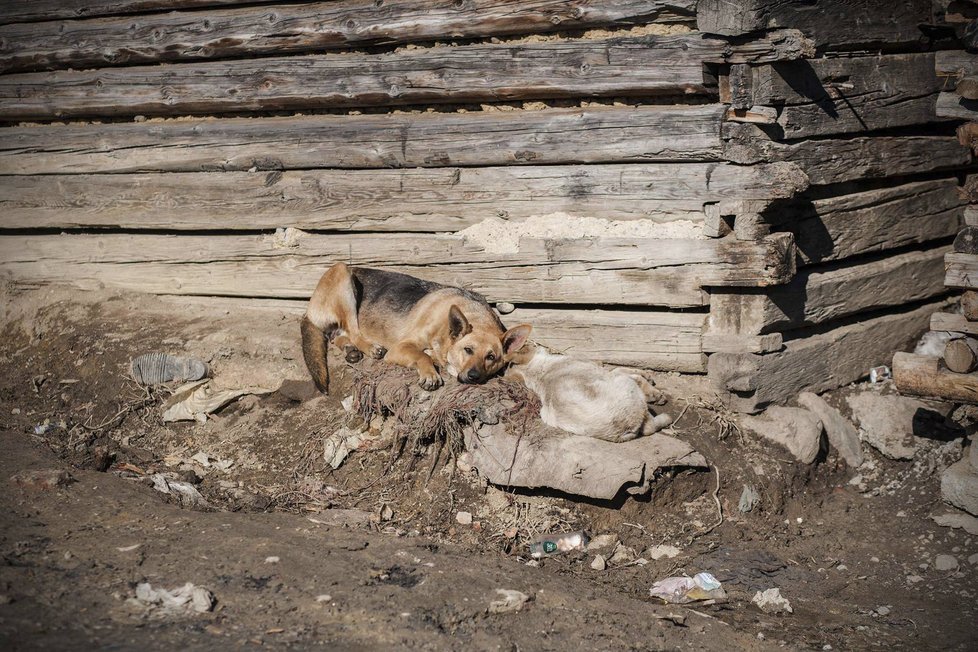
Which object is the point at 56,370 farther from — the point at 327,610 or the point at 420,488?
the point at 327,610

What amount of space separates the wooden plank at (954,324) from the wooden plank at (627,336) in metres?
1.62

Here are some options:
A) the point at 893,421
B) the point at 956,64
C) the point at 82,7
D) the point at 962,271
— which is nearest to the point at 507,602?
the point at 893,421

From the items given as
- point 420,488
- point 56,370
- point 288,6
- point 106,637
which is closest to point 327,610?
point 106,637

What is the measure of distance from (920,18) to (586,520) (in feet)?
16.0

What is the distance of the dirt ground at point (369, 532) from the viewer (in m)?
4.39

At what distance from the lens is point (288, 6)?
7254 mm

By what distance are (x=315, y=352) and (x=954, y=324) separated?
15.8ft

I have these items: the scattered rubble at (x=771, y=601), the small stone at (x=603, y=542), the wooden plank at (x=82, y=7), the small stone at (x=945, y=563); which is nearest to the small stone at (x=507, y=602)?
the small stone at (x=603, y=542)

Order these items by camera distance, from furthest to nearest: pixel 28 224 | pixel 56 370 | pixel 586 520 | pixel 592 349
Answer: pixel 28 224
pixel 56 370
pixel 592 349
pixel 586 520

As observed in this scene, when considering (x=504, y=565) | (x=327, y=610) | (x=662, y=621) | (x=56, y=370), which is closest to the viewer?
(x=327, y=610)

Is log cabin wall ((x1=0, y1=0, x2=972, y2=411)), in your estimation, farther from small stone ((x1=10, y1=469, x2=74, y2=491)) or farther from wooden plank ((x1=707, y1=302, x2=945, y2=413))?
small stone ((x1=10, y1=469, x2=74, y2=491))

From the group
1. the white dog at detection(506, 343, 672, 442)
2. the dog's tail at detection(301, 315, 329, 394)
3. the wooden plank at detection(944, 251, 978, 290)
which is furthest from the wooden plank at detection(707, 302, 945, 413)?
the dog's tail at detection(301, 315, 329, 394)

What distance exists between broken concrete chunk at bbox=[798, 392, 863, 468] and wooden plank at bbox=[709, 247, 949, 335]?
1.99 feet

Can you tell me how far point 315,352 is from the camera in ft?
22.9
